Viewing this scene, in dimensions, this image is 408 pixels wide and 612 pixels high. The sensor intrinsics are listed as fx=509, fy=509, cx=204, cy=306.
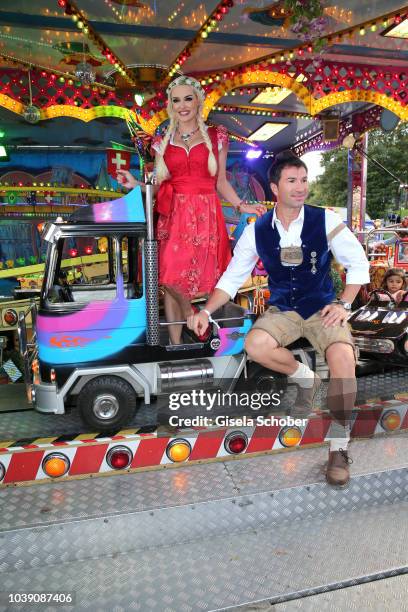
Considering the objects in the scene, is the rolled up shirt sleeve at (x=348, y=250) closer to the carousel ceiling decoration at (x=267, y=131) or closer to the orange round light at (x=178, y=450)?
the orange round light at (x=178, y=450)

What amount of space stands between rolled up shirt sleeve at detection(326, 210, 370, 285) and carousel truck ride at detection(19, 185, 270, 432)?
932 millimetres

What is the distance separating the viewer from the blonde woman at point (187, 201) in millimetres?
3383

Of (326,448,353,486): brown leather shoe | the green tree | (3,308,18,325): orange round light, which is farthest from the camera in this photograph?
the green tree

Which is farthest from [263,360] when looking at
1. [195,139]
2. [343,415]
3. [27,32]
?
[27,32]

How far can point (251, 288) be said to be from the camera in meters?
8.18

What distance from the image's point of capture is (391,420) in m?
3.03

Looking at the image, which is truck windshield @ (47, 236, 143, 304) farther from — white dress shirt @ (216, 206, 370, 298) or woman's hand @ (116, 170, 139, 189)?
white dress shirt @ (216, 206, 370, 298)

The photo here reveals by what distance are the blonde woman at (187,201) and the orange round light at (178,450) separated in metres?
1.14

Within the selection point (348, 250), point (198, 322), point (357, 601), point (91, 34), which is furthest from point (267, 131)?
point (357, 601)

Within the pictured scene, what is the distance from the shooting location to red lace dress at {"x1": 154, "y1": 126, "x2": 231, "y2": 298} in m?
3.39

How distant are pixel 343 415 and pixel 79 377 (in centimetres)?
169

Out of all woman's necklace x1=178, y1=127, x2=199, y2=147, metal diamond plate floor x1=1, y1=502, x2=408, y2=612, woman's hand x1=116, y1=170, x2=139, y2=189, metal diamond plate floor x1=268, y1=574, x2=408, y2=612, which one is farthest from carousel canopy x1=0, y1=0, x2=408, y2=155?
metal diamond plate floor x1=268, y1=574, x2=408, y2=612

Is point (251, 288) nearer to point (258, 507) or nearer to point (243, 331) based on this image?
point (243, 331)

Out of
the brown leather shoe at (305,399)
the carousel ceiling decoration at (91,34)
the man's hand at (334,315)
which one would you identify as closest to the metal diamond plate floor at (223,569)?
the brown leather shoe at (305,399)
